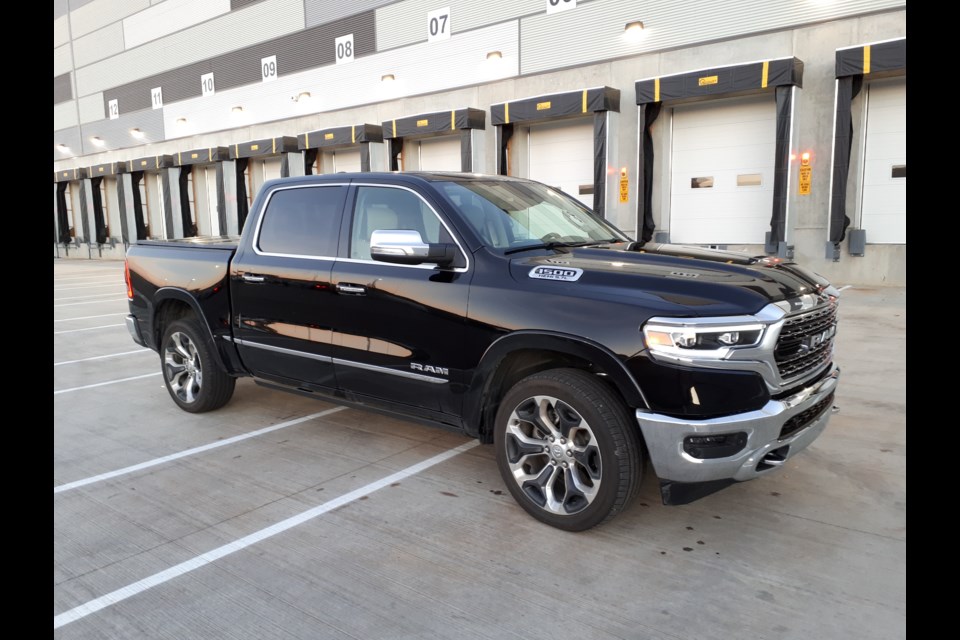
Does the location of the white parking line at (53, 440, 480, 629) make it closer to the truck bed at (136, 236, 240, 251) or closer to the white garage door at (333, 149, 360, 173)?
the truck bed at (136, 236, 240, 251)

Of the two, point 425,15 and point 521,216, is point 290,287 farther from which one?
point 425,15

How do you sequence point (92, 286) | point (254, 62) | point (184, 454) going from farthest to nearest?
point (254, 62), point (92, 286), point (184, 454)

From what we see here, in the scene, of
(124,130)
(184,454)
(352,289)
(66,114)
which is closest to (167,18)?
(124,130)

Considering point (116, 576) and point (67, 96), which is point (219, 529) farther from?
point (67, 96)

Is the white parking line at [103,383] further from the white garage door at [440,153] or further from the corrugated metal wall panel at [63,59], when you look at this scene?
the corrugated metal wall panel at [63,59]

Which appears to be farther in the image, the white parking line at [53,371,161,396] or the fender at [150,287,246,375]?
the white parking line at [53,371,161,396]

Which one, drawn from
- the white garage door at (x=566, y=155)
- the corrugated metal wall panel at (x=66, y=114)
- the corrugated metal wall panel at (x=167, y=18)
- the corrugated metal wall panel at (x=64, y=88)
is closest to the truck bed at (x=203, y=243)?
the white garage door at (x=566, y=155)

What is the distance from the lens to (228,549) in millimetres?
3463

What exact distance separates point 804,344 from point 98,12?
3817cm

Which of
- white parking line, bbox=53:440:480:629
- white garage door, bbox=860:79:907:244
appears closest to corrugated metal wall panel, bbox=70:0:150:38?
white garage door, bbox=860:79:907:244

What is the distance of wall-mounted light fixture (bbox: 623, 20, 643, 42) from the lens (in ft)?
50.4

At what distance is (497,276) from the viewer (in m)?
3.76

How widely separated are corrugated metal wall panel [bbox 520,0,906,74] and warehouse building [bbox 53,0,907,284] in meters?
0.03

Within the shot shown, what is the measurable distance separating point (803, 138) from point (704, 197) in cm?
238
